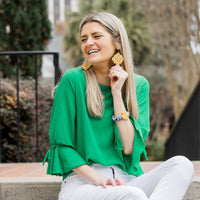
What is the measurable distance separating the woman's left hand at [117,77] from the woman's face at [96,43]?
100 millimetres

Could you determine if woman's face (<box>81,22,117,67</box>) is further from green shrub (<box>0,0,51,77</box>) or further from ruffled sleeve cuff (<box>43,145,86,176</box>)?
green shrub (<box>0,0,51,77</box>)

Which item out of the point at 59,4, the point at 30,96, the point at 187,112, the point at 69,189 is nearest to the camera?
the point at 69,189

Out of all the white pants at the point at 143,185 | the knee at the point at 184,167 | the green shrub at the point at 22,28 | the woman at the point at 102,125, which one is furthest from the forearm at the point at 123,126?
the green shrub at the point at 22,28

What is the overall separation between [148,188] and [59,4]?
85132mm

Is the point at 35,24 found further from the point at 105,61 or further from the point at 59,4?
the point at 59,4

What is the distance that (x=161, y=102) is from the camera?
17.5 m

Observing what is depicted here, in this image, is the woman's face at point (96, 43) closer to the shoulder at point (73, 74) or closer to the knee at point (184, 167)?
the shoulder at point (73, 74)

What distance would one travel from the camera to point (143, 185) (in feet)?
6.28

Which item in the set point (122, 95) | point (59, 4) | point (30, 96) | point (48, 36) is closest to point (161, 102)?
point (48, 36)

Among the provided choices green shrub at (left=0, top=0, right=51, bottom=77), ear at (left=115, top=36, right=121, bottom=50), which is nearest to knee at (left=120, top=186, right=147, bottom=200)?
ear at (left=115, top=36, right=121, bottom=50)

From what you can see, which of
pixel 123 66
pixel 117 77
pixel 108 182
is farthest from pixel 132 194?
pixel 123 66

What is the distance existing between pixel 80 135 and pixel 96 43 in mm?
525

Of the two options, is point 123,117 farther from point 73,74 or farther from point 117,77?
point 73,74

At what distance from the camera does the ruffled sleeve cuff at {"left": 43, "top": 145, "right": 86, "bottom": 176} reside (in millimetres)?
1830
